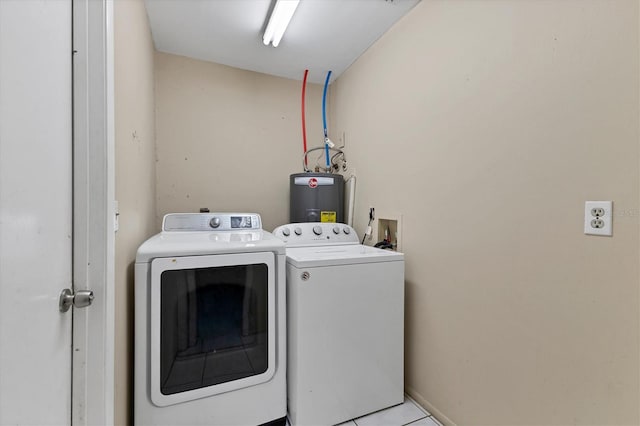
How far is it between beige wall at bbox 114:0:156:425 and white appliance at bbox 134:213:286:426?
Result: 2.7 inches

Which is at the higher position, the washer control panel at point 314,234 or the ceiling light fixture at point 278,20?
the ceiling light fixture at point 278,20

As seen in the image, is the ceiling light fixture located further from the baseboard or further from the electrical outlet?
the baseboard

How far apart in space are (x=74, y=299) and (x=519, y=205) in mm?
1612

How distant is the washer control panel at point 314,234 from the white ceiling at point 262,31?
137cm

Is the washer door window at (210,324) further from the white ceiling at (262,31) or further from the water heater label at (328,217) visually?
the white ceiling at (262,31)

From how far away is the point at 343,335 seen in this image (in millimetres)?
1425

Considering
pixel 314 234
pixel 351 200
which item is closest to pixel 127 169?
pixel 314 234

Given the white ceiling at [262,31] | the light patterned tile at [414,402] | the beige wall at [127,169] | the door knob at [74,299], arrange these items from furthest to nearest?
the white ceiling at [262,31]
the light patterned tile at [414,402]
the beige wall at [127,169]
the door knob at [74,299]

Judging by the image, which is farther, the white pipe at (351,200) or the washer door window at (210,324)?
the white pipe at (351,200)

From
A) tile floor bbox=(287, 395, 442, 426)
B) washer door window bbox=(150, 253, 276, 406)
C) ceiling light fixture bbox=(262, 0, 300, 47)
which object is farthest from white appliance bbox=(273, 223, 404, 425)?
ceiling light fixture bbox=(262, 0, 300, 47)

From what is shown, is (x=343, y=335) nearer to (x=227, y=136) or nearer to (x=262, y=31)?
(x=227, y=136)

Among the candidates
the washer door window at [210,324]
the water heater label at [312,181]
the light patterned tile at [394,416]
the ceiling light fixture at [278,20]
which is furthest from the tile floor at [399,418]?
the ceiling light fixture at [278,20]

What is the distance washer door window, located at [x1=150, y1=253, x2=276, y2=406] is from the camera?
1.18 meters

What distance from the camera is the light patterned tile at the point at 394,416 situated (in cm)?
143
